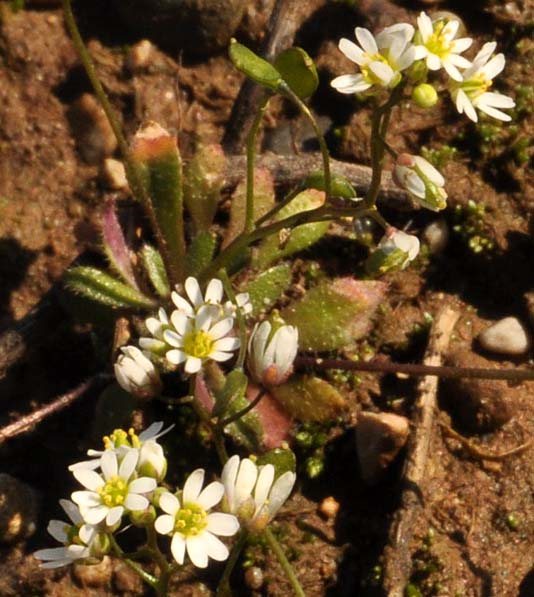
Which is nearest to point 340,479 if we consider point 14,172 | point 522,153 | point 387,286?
point 387,286

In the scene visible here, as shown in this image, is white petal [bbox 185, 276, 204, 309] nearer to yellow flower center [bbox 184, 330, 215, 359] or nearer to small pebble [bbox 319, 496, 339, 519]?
yellow flower center [bbox 184, 330, 215, 359]

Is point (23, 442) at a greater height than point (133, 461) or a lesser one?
lesser

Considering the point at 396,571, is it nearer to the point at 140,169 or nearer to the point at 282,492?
the point at 282,492

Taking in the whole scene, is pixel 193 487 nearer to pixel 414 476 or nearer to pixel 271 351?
pixel 271 351

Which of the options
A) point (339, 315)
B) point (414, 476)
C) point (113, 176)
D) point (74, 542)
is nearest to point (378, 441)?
point (414, 476)

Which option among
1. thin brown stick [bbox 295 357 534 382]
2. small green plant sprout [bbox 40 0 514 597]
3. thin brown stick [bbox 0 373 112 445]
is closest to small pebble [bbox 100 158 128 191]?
small green plant sprout [bbox 40 0 514 597]

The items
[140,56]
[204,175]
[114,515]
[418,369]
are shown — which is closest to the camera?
[114,515]

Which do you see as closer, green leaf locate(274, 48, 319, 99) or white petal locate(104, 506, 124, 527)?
white petal locate(104, 506, 124, 527)
